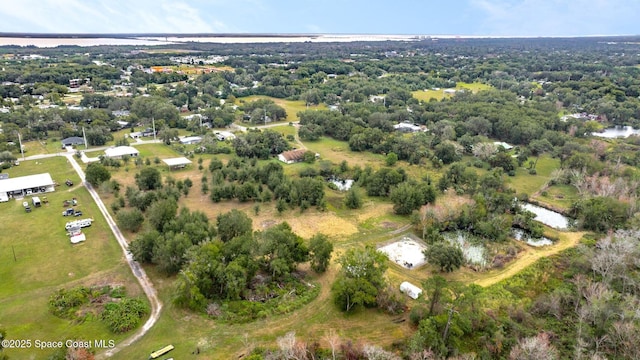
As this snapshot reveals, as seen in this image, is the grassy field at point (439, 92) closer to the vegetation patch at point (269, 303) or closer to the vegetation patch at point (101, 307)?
the vegetation patch at point (269, 303)

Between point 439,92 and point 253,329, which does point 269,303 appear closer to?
point 253,329

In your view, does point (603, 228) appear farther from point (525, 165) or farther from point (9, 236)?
point (9, 236)

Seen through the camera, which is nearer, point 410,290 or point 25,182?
point 410,290

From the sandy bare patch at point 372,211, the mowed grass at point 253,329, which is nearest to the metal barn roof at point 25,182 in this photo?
the mowed grass at point 253,329

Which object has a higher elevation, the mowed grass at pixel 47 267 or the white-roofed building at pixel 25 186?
the white-roofed building at pixel 25 186

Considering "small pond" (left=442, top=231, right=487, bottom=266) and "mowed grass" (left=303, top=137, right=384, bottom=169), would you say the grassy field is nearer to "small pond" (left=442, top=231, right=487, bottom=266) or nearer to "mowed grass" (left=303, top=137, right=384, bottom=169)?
"mowed grass" (left=303, top=137, right=384, bottom=169)

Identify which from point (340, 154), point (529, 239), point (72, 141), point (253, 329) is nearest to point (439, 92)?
point (340, 154)
